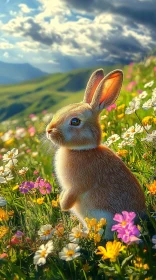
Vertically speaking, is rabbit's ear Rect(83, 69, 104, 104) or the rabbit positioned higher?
rabbit's ear Rect(83, 69, 104, 104)

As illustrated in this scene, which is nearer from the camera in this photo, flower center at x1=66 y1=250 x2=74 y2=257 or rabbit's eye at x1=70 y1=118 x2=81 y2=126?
flower center at x1=66 y1=250 x2=74 y2=257

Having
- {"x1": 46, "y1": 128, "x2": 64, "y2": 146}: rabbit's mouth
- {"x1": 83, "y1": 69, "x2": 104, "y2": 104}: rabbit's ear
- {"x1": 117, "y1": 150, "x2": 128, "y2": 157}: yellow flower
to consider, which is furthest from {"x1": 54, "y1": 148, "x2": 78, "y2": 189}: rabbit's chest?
{"x1": 117, "y1": 150, "x2": 128, "y2": 157}: yellow flower

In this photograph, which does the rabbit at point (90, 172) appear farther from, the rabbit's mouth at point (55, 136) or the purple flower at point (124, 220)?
the purple flower at point (124, 220)

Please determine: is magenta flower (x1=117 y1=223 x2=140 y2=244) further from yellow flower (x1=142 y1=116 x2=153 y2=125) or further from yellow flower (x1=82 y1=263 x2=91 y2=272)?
yellow flower (x1=142 y1=116 x2=153 y2=125)

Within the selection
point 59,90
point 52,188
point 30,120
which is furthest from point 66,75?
point 52,188

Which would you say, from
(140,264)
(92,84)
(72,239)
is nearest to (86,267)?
(72,239)


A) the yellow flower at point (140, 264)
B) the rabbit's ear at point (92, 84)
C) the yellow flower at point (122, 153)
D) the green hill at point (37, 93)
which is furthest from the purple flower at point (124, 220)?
the green hill at point (37, 93)

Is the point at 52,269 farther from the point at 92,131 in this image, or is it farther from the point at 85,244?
the point at 92,131
